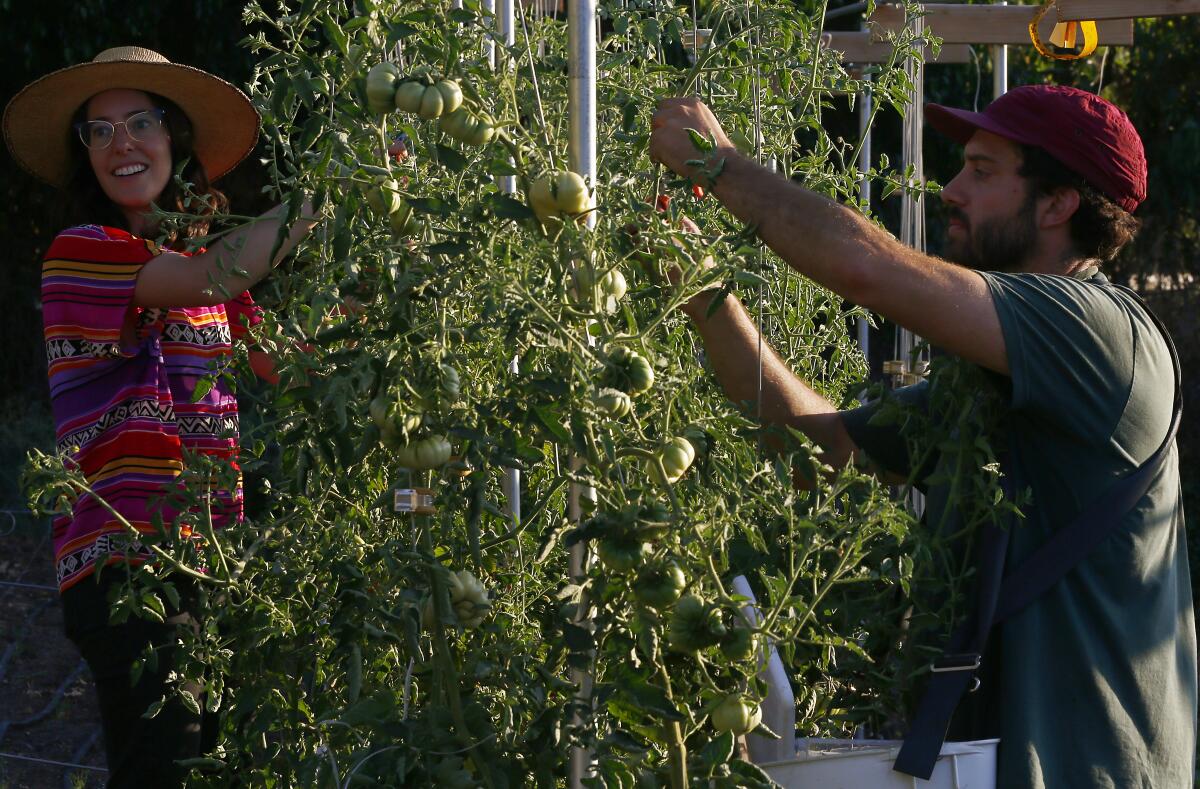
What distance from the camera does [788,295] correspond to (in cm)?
201

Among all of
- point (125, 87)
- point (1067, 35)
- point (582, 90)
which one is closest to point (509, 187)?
point (582, 90)

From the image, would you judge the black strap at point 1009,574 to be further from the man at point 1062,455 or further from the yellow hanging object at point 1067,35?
the yellow hanging object at point 1067,35

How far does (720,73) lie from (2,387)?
541cm

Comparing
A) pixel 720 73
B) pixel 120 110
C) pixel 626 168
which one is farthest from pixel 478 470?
pixel 120 110

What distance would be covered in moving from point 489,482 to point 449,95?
529mm

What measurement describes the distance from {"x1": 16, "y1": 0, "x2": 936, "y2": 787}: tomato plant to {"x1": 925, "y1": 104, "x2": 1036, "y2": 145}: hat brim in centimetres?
40

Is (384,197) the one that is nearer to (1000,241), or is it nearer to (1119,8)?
(1000,241)

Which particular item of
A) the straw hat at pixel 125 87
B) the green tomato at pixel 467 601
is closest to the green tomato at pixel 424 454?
the green tomato at pixel 467 601

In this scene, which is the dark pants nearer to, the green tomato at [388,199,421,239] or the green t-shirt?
the green tomato at [388,199,421,239]

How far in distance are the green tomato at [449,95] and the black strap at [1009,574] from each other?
28.7 inches

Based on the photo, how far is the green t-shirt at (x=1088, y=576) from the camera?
149cm

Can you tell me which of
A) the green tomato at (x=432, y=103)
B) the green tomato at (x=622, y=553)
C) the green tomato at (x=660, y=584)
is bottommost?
the green tomato at (x=660, y=584)

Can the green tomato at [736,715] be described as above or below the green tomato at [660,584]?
below

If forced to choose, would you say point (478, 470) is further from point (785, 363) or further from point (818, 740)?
point (785, 363)
